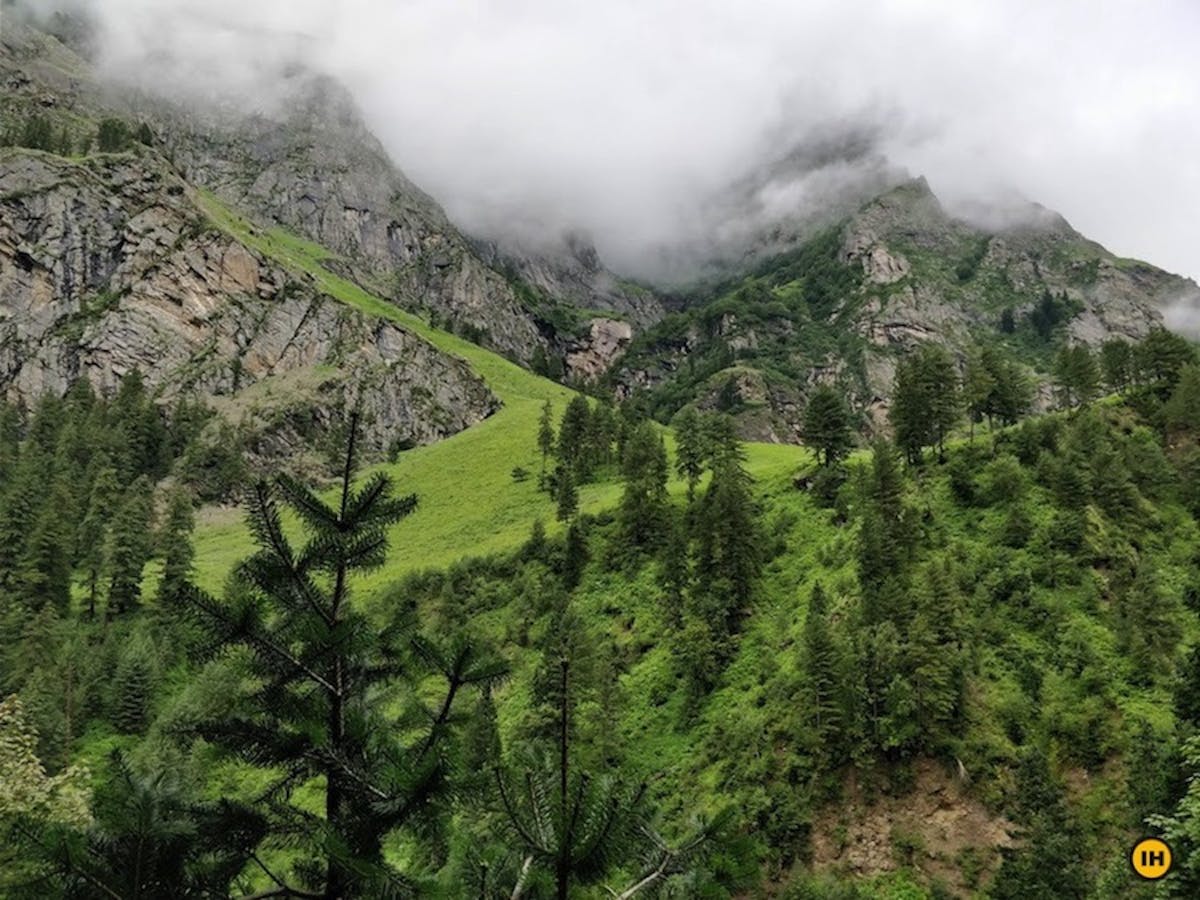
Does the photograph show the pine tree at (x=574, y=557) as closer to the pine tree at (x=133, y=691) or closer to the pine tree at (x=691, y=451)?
the pine tree at (x=691, y=451)

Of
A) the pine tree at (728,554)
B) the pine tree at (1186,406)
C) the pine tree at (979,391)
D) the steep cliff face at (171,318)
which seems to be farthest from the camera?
the steep cliff face at (171,318)

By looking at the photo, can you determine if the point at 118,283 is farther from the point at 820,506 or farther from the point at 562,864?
the point at 562,864

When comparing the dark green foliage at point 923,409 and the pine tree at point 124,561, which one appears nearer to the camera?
the dark green foliage at point 923,409

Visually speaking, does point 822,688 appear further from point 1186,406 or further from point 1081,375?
point 1081,375

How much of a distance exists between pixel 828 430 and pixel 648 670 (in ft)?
111

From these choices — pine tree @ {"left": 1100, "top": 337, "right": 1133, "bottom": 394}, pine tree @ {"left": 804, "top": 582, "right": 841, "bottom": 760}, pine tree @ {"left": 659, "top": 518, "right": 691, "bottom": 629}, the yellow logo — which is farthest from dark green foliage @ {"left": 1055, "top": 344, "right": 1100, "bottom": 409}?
the yellow logo

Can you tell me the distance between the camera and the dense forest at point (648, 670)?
227 inches

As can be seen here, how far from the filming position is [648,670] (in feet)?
189

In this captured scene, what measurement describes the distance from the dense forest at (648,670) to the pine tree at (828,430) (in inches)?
10.9

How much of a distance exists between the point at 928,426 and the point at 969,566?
23.6 meters

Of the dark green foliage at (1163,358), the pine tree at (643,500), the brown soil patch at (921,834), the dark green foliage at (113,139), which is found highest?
the dark green foliage at (113,139)

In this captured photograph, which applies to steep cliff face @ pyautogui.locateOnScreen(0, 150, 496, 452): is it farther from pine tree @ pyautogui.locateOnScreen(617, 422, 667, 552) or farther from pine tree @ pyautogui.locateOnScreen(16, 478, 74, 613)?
pine tree @ pyautogui.locateOnScreen(617, 422, 667, 552)

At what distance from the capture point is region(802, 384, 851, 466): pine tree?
78.2 meters

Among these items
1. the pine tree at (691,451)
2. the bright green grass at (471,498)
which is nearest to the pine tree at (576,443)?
the bright green grass at (471,498)
